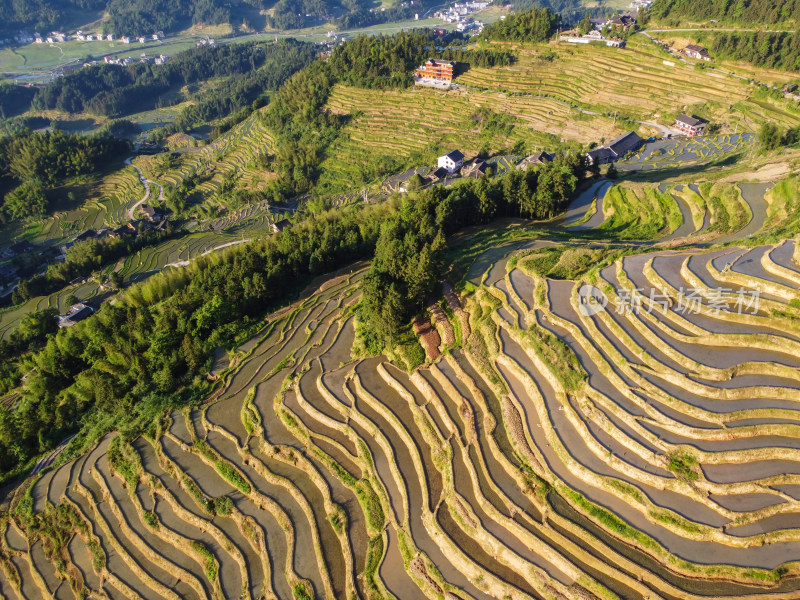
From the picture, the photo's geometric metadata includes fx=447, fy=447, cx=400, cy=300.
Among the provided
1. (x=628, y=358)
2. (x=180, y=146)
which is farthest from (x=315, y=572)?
(x=180, y=146)

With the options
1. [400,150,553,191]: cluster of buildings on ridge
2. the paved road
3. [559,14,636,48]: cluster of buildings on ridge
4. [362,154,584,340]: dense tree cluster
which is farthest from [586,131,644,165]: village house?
the paved road

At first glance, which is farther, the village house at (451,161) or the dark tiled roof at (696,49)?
the dark tiled roof at (696,49)

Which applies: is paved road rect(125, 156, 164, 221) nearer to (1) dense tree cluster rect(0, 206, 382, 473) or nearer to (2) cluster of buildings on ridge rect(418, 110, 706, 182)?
(1) dense tree cluster rect(0, 206, 382, 473)

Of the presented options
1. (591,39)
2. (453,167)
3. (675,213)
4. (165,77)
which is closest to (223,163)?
(453,167)

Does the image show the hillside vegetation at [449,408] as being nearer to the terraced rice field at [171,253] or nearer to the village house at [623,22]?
the terraced rice field at [171,253]

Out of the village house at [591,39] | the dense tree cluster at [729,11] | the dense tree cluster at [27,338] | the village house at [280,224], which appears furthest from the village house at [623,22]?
the dense tree cluster at [27,338]
